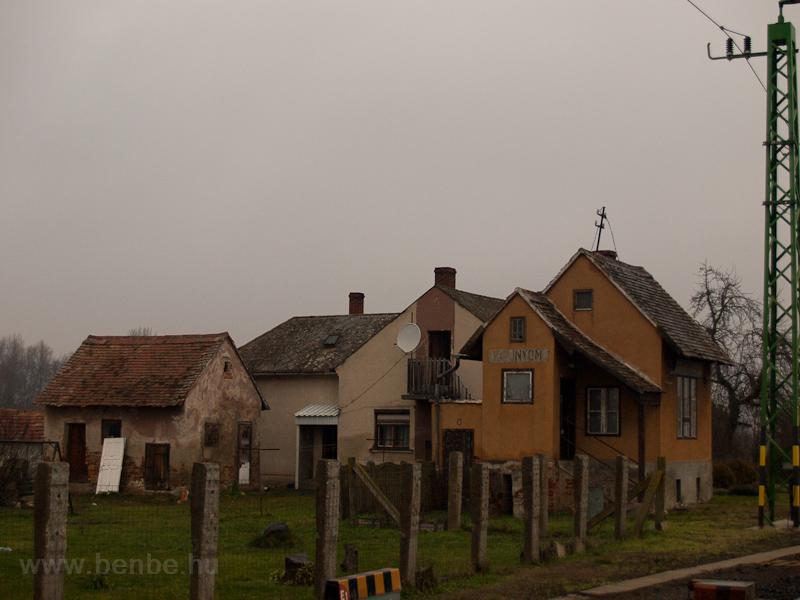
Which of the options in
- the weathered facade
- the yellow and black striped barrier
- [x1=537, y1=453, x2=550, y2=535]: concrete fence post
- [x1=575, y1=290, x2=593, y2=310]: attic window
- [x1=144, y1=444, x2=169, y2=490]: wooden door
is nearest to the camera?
the yellow and black striped barrier

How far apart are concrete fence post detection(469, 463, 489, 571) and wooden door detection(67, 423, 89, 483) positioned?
22.1 meters

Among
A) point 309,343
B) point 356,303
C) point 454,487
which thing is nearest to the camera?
point 454,487

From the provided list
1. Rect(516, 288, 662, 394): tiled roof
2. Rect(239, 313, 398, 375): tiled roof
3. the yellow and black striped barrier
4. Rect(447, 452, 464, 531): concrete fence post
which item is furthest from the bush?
the yellow and black striped barrier

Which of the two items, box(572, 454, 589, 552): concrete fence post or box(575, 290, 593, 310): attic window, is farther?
box(575, 290, 593, 310): attic window

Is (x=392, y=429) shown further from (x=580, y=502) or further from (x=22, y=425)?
(x=580, y=502)

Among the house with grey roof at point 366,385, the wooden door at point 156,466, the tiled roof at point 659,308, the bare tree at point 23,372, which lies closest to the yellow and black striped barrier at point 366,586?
the tiled roof at point 659,308

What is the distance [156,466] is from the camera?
101 feet

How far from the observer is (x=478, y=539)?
12781 mm

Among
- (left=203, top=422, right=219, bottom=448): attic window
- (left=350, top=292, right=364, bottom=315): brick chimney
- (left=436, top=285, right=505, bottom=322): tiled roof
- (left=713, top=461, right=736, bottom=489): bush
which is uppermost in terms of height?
(left=350, top=292, right=364, bottom=315): brick chimney

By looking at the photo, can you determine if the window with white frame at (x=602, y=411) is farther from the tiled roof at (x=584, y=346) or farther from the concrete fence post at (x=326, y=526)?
the concrete fence post at (x=326, y=526)

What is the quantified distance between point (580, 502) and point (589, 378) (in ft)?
32.4

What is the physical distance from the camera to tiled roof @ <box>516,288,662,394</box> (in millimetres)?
23234

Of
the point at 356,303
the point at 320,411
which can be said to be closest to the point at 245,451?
the point at 320,411

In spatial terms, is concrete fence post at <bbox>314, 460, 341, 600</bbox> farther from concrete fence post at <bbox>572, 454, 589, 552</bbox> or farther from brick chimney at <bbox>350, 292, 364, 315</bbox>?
brick chimney at <bbox>350, 292, 364, 315</bbox>
